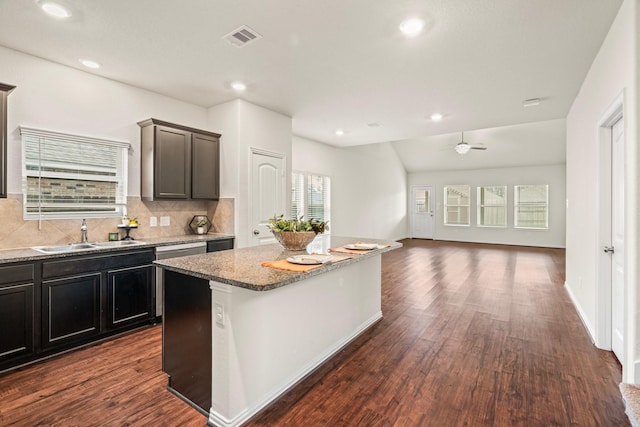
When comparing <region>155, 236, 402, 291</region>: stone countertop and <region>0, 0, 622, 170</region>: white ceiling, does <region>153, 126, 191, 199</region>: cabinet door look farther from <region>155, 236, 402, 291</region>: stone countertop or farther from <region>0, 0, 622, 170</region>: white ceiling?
<region>155, 236, 402, 291</region>: stone countertop

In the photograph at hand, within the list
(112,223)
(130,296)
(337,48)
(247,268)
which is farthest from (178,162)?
(247,268)

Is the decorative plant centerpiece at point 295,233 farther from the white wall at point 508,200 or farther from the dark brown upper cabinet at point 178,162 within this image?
the white wall at point 508,200

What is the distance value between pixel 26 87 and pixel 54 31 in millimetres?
770

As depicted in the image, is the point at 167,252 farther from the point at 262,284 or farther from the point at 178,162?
the point at 262,284

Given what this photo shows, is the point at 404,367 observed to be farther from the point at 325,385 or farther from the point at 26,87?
the point at 26,87

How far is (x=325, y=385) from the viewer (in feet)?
7.55

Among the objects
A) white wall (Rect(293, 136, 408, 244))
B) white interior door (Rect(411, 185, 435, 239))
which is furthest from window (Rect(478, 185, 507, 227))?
white wall (Rect(293, 136, 408, 244))

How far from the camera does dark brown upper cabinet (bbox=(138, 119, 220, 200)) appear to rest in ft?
12.3

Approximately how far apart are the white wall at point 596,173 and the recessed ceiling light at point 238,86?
3.42 metres

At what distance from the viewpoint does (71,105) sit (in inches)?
130

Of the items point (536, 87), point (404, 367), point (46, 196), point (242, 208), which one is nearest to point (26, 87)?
point (46, 196)

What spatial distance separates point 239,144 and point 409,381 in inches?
133

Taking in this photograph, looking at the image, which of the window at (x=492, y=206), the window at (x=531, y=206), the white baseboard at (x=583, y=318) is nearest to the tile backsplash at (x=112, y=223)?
the white baseboard at (x=583, y=318)

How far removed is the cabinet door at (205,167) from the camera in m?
4.14
